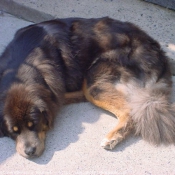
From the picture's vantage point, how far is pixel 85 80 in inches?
166

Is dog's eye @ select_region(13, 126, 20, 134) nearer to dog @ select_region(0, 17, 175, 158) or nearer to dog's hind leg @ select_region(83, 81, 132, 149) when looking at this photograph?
dog @ select_region(0, 17, 175, 158)

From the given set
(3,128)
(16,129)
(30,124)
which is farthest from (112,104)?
(3,128)

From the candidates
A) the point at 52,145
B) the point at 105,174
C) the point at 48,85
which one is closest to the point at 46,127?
the point at 52,145

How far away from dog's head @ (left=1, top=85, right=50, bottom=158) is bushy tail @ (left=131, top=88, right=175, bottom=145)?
3.54 ft

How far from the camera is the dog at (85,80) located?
3.57 metres

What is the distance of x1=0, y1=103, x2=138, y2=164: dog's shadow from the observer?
3.64 m

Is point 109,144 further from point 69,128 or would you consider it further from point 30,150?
point 30,150

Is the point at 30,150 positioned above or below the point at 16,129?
below

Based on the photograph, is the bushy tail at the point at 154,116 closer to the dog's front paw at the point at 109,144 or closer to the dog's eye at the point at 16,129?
the dog's front paw at the point at 109,144

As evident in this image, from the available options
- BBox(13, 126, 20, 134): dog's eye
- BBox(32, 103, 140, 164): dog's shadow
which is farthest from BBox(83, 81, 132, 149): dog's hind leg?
BBox(13, 126, 20, 134): dog's eye

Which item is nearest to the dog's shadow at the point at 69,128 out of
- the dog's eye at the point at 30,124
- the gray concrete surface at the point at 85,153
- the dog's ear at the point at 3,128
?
the gray concrete surface at the point at 85,153

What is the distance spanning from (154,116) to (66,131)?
1.03 metres

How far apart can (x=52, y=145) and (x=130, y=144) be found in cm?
87

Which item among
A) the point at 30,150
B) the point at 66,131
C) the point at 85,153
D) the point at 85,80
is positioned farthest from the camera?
the point at 85,80
